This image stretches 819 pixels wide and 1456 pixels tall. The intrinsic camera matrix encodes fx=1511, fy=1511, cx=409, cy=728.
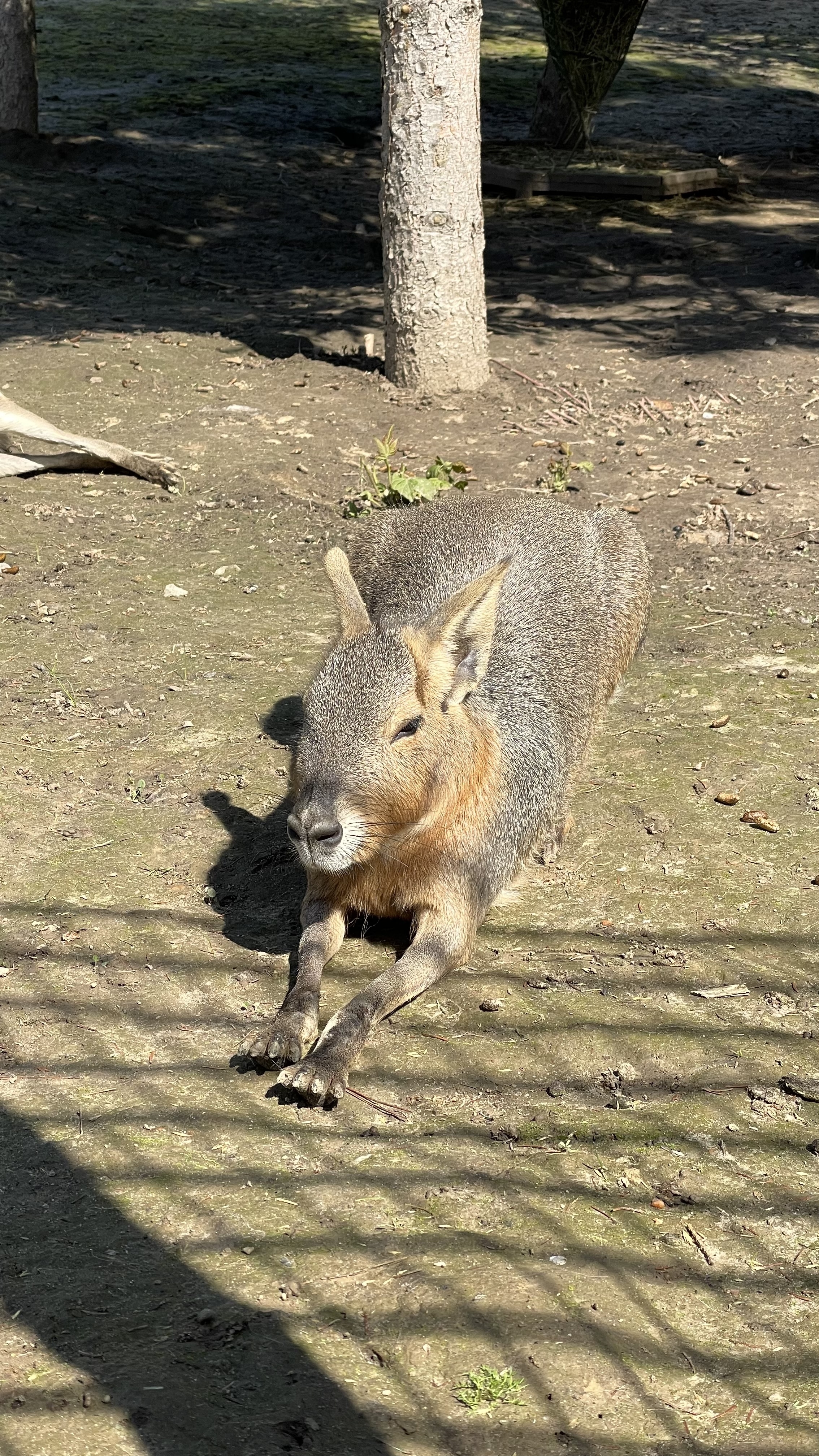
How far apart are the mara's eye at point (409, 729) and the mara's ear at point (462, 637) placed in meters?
0.11

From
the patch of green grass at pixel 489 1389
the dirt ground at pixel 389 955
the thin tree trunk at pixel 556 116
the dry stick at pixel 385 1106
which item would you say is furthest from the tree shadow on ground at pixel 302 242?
the patch of green grass at pixel 489 1389

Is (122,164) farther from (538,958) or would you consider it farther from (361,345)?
(538,958)

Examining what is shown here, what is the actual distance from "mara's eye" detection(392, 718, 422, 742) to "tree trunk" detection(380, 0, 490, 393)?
4.34 metres

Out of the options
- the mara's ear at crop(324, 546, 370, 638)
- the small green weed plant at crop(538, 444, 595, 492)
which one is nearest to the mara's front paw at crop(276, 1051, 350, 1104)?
the mara's ear at crop(324, 546, 370, 638)

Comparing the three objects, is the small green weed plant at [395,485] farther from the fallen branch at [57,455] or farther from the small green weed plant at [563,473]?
the fallen branch at [57,455]

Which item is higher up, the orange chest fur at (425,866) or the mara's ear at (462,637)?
the mara's ear at (462,637)

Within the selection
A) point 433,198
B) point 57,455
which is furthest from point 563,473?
point 57,455

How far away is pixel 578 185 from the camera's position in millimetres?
10781

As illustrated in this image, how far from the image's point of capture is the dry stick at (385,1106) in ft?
10.2

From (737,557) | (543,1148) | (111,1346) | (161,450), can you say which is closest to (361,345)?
(161,450)

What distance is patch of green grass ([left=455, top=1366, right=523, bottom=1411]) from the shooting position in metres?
2.40

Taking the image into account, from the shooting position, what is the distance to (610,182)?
35.1 ft

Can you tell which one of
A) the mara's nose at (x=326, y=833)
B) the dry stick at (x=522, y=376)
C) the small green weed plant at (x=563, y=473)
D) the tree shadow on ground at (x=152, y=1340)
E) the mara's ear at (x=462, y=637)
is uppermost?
the mara's ear at (x=462, y=637)

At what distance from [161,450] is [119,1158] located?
4.48 meters
